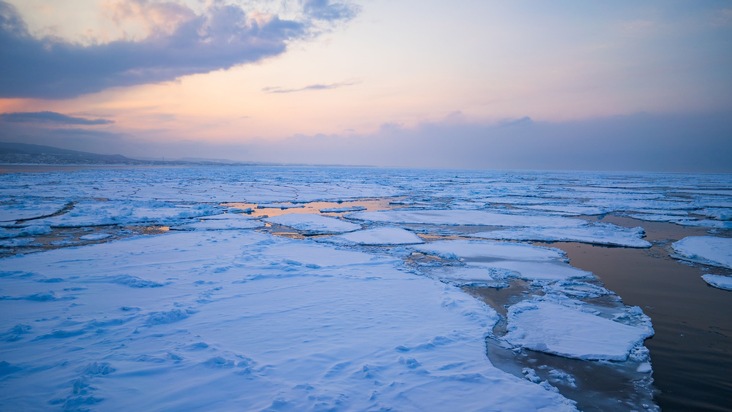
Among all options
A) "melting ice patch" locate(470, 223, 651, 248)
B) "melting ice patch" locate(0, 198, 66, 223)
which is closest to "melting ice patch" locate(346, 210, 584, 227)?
"melting ice patch" locate(470, 223, 651, 248)

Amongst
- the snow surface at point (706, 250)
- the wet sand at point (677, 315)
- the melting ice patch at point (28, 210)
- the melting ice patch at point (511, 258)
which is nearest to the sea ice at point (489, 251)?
the melting ice patch at point (511, 258)

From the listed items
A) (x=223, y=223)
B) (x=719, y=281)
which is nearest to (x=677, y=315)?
(x=719, y=281)

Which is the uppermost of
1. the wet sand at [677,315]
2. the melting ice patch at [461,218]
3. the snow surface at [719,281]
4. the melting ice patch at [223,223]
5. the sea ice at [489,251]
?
the melting ice patch at [461,218]

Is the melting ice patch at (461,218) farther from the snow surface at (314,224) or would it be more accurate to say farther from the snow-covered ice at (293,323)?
the snow-covered ice at (293,323)

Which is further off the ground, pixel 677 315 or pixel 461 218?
pixel 461 218

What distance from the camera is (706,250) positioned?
754 cm

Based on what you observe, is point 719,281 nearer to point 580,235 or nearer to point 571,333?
point 580,235

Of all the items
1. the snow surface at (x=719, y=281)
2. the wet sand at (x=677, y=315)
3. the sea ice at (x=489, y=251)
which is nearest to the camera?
the wet sand at (x=677, y=315)

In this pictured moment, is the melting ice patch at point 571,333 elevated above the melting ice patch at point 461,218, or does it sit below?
below

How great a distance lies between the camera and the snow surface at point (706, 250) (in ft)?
22.3

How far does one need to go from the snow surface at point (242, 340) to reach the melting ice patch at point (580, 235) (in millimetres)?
4805

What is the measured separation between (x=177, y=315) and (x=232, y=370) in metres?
1.37

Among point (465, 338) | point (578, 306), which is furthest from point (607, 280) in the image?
point (465, 338)

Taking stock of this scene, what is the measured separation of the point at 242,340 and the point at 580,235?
890cm
